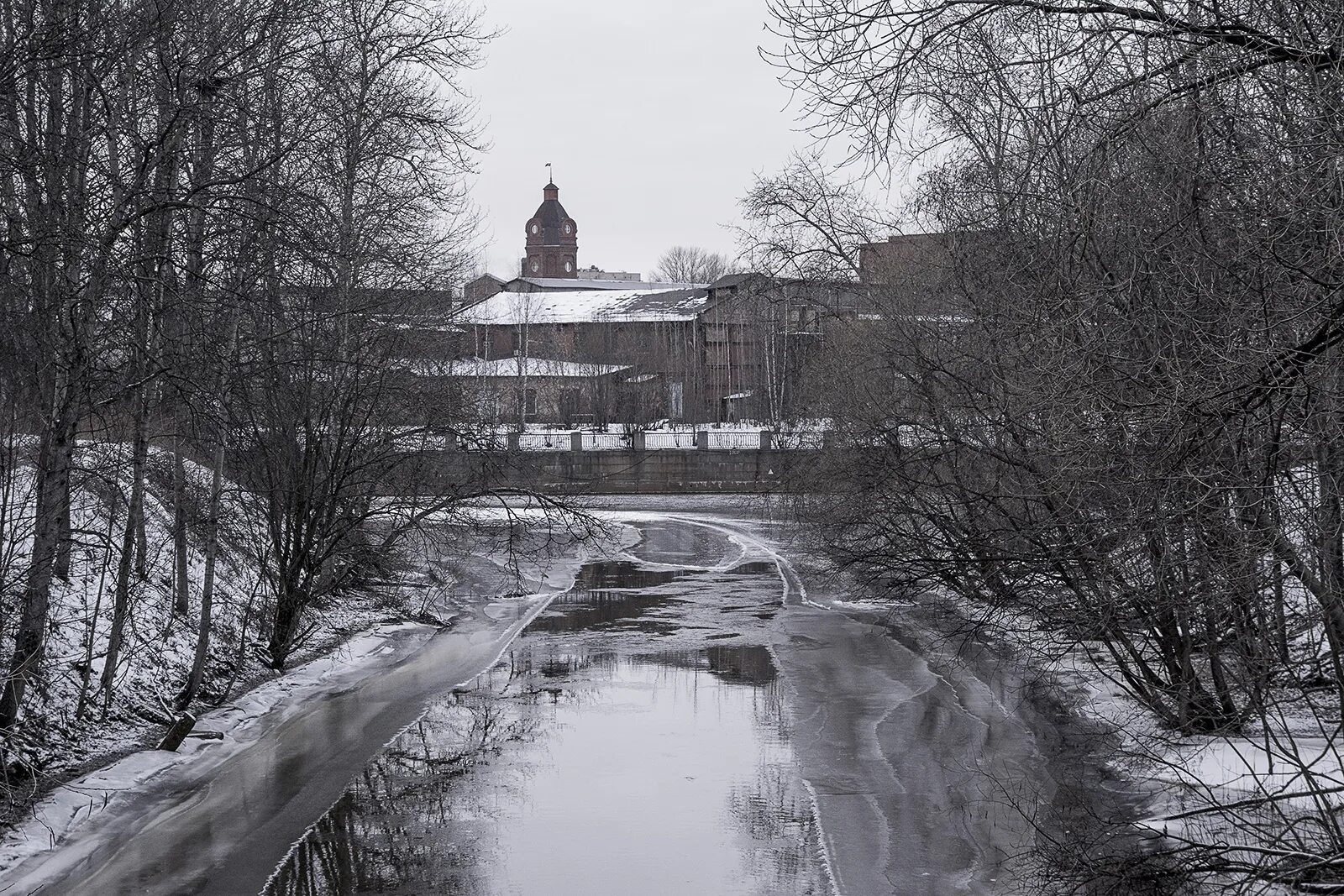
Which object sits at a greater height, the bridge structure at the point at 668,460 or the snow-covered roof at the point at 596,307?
the snow-covered roof at the point at 596,307

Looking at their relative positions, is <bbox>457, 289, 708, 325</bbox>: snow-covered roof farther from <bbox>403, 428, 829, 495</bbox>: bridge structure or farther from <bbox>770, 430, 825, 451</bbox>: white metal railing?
<bbox>770, 430, 825, 451</bbox>: white metal railing

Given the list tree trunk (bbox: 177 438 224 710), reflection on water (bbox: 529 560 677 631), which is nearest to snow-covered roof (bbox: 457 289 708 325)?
reflection on water (bbox: 529 560 677 631)

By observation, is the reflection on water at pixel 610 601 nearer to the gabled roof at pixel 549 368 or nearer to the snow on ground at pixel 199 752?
the snow on ground at pixel 199 752

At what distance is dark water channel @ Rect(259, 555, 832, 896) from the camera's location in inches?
320

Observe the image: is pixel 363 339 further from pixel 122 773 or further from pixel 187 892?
pixel 187 892

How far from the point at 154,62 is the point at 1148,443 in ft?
30.1

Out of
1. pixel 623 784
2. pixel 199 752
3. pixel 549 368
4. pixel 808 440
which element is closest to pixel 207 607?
pixel 199 752

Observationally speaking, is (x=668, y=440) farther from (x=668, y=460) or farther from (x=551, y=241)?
(x=551, y=241)

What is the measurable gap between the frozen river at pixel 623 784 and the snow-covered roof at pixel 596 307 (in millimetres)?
67771

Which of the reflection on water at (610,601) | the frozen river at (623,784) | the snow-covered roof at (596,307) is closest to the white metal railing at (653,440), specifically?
the snow-covered roof at (596,307)

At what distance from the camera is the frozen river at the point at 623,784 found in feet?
26.7

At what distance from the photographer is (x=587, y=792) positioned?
33.6ft

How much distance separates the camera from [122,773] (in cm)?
1033

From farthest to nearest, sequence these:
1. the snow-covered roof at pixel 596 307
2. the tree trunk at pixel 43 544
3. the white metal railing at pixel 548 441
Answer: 1. the snow-covered roof at pixel 596 307
2. the white metal railing at pixel 548 441
3. the tree trunk at pixel 43 544
